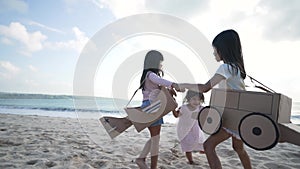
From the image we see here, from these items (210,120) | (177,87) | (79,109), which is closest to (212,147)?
(210,120)

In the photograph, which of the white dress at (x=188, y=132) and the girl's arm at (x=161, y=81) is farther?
the white dress at (x=188, y=132)

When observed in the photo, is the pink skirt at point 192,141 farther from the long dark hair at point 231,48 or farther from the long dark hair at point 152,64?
the long dark hair at point 231,48

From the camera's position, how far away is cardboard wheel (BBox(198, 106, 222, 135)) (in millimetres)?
1757

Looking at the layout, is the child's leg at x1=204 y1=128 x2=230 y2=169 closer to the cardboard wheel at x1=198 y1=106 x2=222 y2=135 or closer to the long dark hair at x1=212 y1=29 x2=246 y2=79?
the cardboard wheel at x1=198 y1=106 x2=222 y2=135

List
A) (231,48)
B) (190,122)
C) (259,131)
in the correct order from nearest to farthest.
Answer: (259,131), (231,48), (190,122)

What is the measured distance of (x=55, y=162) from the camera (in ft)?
8.48

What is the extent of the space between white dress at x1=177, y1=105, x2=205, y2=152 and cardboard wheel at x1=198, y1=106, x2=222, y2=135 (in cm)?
126

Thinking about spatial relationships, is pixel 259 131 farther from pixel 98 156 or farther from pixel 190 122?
pixel 98 156

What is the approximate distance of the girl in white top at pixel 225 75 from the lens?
6.05 ft

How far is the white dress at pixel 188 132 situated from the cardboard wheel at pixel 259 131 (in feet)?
4.92

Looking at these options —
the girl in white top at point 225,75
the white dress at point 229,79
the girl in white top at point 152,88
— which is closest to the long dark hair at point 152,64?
the girl in white top at point 152,88

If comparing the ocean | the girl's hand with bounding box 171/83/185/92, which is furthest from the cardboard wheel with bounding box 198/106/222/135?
the ocean

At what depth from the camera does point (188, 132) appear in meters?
3.20

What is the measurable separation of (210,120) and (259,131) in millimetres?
397
